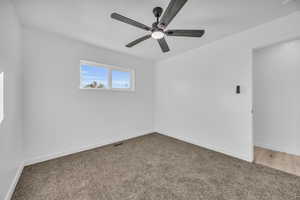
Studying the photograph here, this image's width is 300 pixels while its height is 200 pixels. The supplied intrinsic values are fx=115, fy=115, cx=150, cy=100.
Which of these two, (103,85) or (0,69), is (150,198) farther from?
(103,85)

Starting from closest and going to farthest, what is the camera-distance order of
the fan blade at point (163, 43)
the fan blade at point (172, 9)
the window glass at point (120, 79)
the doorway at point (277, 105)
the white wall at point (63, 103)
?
the fan blade at point (172, 9) → the fan blade at point (163, 43) → the white wall at point (63, 103) → the doorway at point (277, 105) → the window glass at point (120, 79)

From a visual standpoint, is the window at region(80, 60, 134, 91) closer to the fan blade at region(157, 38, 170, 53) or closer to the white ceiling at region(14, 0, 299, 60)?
the white ceiling at region(14, 0, 299, 60)

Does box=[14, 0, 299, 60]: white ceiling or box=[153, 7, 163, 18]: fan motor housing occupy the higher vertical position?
box=[14, 0, 299, 60]: white ceiling

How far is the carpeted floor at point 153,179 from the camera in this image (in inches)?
56.0

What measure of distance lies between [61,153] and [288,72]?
4955 mm

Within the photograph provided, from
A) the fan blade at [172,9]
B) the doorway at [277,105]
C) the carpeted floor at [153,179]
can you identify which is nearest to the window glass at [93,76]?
the carpeted floor at [153,179]

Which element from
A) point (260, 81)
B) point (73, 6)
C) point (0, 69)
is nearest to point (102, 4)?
point (73, 6)

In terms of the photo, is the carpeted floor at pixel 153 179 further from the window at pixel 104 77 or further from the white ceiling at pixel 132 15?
the white ceiling at pixel 132 15

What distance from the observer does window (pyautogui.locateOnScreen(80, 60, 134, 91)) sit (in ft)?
8.96

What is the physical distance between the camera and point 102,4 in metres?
1.54

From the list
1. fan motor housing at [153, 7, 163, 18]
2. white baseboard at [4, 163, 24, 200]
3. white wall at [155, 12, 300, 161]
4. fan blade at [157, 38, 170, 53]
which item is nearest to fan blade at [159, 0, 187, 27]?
fan motor housing at [153, 7, 163, 18]

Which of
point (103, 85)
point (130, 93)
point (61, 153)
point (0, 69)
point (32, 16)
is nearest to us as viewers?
point (0, 69)

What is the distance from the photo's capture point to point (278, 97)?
2.54 meters

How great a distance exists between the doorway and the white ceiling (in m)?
1.15
